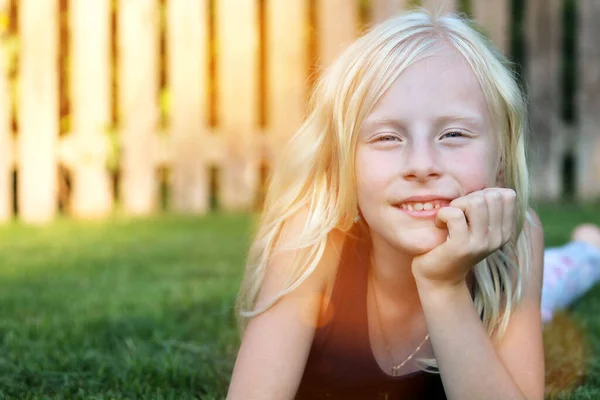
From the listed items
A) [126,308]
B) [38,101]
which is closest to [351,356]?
[126,308]

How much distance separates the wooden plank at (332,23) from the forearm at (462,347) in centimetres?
405

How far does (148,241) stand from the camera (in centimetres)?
430

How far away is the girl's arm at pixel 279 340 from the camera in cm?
159

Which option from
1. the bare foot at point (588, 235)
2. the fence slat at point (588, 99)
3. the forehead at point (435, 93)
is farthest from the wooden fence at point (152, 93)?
the forehead at point (435, 93)

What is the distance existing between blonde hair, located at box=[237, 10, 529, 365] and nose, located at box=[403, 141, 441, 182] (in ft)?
0.45

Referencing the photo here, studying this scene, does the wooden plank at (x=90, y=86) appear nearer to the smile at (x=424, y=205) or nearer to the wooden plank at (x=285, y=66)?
the wooden plank at (x=285, y=66)

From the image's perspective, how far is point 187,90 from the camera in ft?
17.6

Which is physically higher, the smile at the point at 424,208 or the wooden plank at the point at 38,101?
the smile at the point at 424,208

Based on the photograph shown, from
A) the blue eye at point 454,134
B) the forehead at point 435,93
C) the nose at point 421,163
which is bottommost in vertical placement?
the nose at point 421,163

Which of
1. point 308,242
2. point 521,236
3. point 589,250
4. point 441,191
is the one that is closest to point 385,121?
point 441,191

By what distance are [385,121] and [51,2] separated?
405 centimetres

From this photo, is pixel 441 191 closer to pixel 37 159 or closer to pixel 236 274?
pixel 236 274

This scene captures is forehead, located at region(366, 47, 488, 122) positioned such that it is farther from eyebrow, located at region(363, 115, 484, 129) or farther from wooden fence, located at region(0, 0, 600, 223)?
wooden fence, located at region(0, 0, 600, 223)

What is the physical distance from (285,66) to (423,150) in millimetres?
3998
